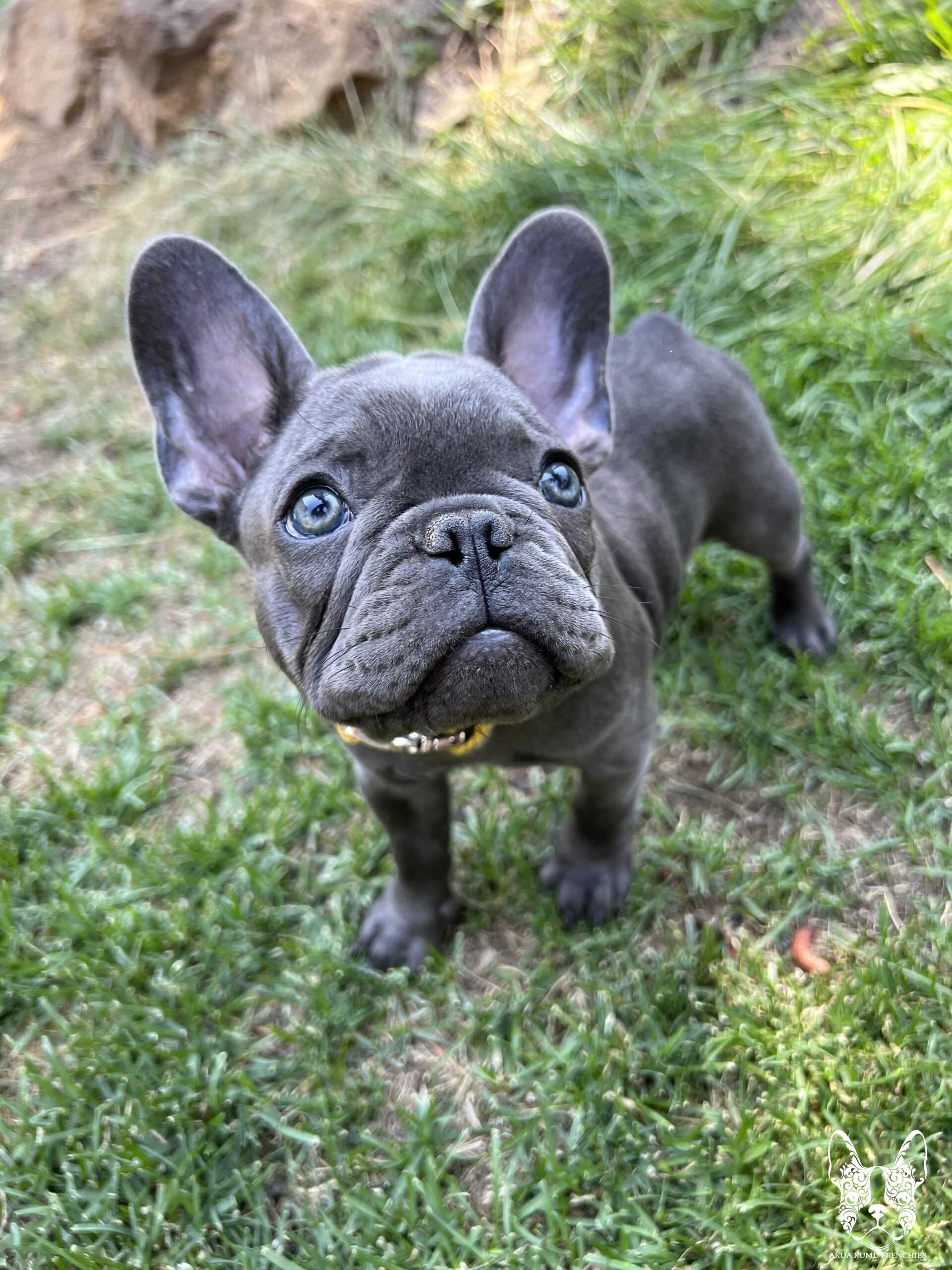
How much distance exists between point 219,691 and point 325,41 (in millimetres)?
5525

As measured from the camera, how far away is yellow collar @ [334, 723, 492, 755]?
2254mm

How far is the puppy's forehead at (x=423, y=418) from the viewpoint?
2.20 metres

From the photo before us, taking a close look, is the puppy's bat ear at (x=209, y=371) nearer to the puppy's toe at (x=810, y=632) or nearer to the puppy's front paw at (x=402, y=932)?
the puppy's front paw at (x=402, y=932)

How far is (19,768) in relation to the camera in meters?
4.34

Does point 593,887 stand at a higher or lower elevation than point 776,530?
lower

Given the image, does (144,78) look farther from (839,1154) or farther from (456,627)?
(839,1154)

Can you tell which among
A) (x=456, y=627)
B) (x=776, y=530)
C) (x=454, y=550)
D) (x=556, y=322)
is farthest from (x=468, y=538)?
(x=776, y=530)

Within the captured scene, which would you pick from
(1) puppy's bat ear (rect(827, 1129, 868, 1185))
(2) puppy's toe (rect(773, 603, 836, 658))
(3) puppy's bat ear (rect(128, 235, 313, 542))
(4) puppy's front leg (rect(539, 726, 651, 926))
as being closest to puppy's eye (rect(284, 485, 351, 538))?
(3) puppy's bat ear (rect(128, 235, 313, 542))

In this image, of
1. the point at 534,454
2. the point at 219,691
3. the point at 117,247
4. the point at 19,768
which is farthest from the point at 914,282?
the point at 117,247

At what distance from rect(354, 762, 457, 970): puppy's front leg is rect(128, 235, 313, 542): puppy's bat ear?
861mm

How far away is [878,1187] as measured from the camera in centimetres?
253

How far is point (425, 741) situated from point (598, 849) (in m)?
1.18

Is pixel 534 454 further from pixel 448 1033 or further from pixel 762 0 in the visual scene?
pixel 762 0

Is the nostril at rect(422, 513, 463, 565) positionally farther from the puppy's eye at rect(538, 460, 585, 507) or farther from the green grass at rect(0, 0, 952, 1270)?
the green grass at rect(0, 0, 952, 1270)
